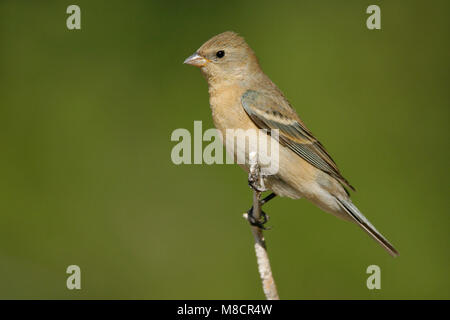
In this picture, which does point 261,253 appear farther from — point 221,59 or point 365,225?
point 221,59

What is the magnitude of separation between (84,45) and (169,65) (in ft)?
2.64

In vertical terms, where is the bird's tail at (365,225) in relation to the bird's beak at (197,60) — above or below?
below

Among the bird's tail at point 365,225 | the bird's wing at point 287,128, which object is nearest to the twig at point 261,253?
the bird's wing at point 287,128

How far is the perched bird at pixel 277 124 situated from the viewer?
394cm

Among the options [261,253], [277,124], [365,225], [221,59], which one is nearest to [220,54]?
[221,59]

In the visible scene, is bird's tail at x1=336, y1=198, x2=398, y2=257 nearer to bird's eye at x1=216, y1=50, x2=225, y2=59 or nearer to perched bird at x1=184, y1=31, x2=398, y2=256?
perched bird at x1=184, y1=31, x2=398, y2=256

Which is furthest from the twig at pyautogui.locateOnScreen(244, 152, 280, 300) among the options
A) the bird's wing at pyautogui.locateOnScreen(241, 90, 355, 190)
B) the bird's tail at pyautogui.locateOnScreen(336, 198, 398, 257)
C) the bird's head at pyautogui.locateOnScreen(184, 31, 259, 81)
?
the bird's head at pyautogui.locateOnScreen(184, 31, 259, 81)

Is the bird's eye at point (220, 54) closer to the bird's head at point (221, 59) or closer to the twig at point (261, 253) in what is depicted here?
the bird's head at point (221, 59)

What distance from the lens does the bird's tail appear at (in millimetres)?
3691

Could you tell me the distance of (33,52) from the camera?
5.45 meters

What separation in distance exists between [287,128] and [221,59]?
67cm

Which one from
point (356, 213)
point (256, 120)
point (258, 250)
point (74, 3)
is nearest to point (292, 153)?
point (256, 120)

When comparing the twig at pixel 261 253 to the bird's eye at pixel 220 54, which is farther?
the bird's eye at pixel 220 54

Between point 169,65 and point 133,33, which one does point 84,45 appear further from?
point 169,65
